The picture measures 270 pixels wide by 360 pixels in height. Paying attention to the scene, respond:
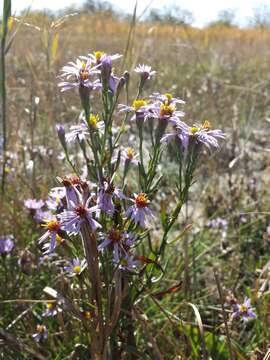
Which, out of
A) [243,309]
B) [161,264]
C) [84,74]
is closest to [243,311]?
[243,309]

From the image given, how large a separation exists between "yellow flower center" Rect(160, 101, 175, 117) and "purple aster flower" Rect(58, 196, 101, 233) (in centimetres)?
27

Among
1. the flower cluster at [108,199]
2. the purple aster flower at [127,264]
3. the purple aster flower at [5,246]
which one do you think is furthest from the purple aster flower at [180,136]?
the purple aster flower at [5,246]

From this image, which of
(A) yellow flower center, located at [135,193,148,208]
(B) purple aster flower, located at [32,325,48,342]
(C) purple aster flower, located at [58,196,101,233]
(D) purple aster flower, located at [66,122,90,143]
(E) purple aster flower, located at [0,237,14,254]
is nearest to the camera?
(C) purple aster flower, located at [58,196,101,233]

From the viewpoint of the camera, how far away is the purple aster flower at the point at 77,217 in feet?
2.89

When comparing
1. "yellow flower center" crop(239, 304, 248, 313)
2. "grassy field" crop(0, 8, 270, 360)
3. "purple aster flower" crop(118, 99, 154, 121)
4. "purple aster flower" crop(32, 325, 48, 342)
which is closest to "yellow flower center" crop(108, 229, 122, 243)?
"grassy field" crop(0, 8, 270, 360)

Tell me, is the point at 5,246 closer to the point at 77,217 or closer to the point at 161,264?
the point at 161,264

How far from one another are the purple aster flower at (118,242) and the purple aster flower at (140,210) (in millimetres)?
35

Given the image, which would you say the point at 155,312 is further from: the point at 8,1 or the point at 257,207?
the point at 8,1

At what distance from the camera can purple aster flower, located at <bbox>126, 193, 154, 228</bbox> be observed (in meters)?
0.98

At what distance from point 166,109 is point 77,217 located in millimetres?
315

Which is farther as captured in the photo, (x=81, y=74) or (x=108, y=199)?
(x=81, y=74)

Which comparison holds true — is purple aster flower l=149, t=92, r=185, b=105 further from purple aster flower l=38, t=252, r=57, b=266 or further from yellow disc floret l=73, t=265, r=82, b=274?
purple aster flower l=38, t=252, r=57, b=266

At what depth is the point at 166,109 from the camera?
106 centimetres

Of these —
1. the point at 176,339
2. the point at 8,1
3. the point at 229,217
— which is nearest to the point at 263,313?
the point at 176,339
